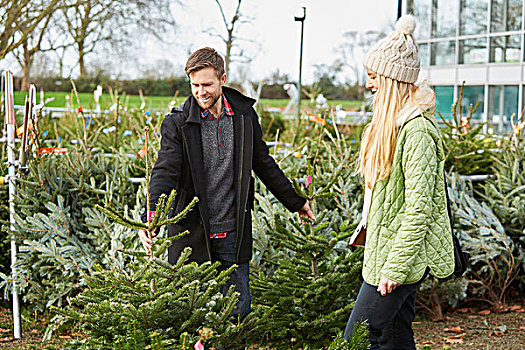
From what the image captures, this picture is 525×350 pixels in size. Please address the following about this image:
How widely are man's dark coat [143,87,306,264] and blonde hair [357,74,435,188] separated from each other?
0.64 metres

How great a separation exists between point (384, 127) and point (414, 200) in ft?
1.12

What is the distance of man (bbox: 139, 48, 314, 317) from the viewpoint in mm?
2879

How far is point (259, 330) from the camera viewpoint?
2.74 meters

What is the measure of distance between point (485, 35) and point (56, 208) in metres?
16.4

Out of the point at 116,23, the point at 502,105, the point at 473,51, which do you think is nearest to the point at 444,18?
the point at 473,51

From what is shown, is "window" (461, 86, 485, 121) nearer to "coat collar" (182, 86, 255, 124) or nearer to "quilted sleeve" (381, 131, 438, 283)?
"coat collar" (182, 86, 255, 124)

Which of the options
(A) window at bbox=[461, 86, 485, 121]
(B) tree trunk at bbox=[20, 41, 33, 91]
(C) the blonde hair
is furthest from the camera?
(A) window at bbox=[461, 86, 485, 121]

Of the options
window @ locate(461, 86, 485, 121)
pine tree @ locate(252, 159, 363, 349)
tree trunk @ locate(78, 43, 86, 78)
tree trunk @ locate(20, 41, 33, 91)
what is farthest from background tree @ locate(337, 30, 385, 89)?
pine tree @ locate(252, 159, 363, 349)

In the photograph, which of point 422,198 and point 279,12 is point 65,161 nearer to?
point 422,198

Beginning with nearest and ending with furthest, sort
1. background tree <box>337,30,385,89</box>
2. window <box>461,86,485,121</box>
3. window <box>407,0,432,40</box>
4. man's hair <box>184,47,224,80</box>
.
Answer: man's hair <box>184,47,224,80</box>, window <box>461,86,485,121</box>, window <box>407,0,432,40</box>, background tree <box>337,30,385,89</box>

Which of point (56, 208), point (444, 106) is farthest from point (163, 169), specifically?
point (444, 106)

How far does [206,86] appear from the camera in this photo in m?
2.87

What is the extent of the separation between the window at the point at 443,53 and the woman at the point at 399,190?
17.5m

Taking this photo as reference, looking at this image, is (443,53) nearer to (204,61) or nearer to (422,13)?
(422,13)
